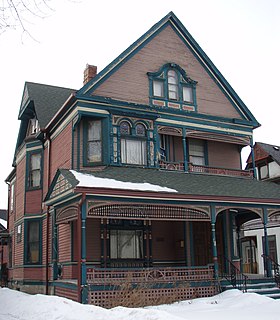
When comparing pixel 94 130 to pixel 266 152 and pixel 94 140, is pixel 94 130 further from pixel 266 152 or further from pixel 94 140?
pixel 266 152

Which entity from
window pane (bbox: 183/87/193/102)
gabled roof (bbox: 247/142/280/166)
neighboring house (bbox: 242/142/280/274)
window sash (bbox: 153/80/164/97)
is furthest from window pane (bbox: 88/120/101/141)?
gabled roof (bbox: 247/142/280/166)

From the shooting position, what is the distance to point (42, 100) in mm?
25531

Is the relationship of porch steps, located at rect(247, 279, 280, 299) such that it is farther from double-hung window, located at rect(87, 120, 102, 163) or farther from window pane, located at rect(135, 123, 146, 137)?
double-hung window, located at rect(87, 120, 102, 163)

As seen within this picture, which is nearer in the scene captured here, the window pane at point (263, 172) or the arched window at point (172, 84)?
the arched window at point (172, 84)

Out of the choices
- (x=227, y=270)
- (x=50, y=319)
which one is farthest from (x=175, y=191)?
(x=50, y=319)

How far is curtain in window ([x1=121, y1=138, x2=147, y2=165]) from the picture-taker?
776 inches

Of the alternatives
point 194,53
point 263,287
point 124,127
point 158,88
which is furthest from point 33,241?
point 194,53

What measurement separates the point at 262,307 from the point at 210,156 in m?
10.3

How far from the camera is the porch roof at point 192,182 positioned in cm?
1755

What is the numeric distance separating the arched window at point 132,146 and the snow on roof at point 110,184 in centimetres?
262

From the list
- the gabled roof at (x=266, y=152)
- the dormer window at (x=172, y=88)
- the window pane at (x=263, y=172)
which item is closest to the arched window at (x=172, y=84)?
the dormer window at (x=172, y=88)

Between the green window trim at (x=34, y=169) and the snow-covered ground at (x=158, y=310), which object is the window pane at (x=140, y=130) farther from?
the snow-covered ground at (x=158, y=310)

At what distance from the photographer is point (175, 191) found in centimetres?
1708

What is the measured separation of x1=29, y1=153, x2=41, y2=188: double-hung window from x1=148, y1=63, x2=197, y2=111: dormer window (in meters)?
7.07
